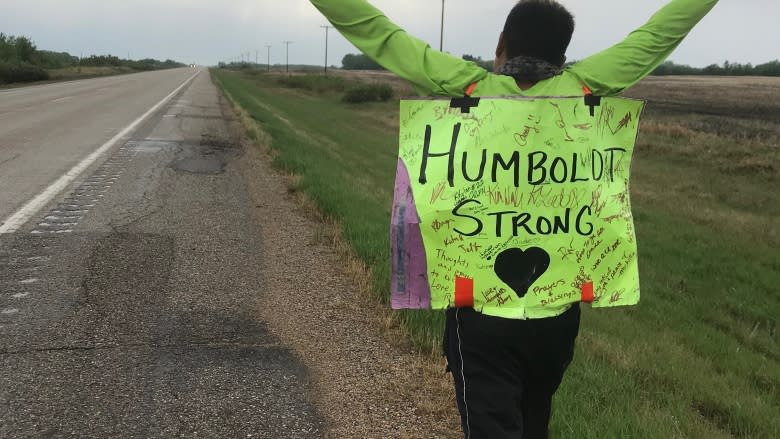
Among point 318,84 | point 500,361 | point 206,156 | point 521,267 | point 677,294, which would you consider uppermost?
point 318,84

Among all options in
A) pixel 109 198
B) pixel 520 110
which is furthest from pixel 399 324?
pixel 109 198

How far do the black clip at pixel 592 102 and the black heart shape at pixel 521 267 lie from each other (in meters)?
0.46

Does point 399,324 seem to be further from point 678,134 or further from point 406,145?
point 678,134

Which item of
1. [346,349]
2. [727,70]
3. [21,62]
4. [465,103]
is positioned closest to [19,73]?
[21,62]

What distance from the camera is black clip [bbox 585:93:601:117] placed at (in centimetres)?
189

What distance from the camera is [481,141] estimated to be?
185 centimetres

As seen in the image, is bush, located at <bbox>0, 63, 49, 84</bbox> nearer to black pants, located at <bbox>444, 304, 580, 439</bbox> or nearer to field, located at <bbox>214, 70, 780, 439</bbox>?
field, located at <bbox>214, 70, 780, 439</bbox>

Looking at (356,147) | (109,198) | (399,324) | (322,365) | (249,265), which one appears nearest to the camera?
(322,365)

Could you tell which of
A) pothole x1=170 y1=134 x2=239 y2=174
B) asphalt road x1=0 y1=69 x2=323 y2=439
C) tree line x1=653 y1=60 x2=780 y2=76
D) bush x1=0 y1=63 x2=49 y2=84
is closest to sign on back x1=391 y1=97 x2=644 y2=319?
asphalt road x1=0 y1=69 x2=323 y2=439

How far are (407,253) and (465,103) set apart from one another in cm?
49

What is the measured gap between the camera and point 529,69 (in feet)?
6.06

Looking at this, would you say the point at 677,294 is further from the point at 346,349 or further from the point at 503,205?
the point at 503,205

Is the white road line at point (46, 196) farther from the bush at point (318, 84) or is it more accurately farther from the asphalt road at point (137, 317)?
the bush at point (318, 84)

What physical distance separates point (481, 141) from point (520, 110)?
15 centimetres
